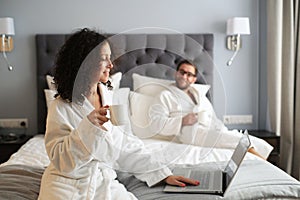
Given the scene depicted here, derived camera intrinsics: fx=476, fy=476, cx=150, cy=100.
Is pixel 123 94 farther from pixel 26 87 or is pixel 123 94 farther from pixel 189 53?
pixel 26 87

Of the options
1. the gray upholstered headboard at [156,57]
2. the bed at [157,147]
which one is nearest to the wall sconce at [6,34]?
the bed at [157,147]

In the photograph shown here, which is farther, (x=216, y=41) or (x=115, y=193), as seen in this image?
(x=216, y=41)

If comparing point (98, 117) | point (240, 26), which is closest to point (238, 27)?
point (240, 26)

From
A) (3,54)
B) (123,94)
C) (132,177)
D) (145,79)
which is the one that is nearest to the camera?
(123,94)

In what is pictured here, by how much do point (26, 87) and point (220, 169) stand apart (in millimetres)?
2320

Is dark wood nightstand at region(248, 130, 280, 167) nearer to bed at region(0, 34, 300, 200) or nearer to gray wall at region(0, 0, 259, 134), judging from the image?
gray wall at region(0, 0, 259, 134)

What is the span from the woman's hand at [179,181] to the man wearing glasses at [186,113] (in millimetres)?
160

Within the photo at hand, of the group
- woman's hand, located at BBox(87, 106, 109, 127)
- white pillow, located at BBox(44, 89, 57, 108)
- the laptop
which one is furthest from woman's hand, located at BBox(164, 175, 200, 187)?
white pillow, located at BBox(44, 89, 57, 108)

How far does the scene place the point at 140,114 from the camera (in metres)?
1.87

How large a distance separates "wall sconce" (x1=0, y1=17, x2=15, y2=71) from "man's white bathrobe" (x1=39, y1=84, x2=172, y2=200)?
216 centimetres

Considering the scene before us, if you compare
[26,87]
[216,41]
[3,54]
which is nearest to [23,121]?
[26,87]

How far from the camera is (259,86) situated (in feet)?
13.8

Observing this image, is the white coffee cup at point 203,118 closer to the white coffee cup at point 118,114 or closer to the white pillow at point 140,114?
the white pillow at point 140,114

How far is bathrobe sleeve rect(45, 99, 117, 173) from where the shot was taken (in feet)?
5.56
